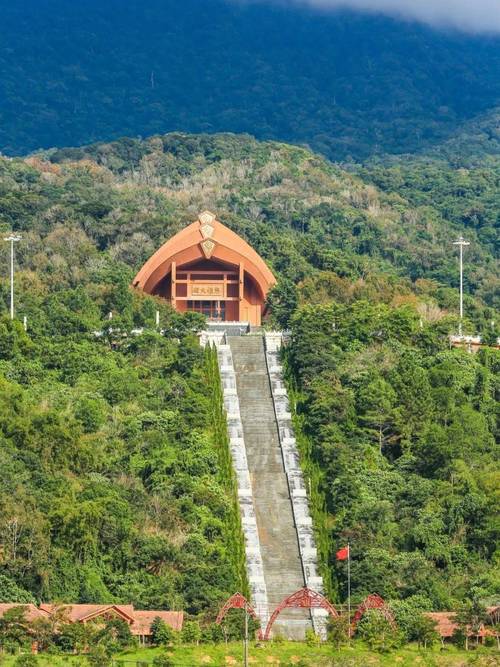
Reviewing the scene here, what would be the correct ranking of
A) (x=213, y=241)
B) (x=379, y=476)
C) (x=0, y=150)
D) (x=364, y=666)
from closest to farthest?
(x=364, y=666) < (x=379, y=476) < (x=213, y=241) < (x=0, y=150)

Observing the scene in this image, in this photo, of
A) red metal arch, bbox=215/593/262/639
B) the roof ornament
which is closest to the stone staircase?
red metal arch, bbox=215/593/262/639

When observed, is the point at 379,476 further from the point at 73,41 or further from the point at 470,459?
the point at 73,41

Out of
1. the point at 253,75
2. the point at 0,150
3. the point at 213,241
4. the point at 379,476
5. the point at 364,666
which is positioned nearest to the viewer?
the point at 364,666

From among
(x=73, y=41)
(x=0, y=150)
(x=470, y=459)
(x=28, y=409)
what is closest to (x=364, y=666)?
(x=470, y=459)

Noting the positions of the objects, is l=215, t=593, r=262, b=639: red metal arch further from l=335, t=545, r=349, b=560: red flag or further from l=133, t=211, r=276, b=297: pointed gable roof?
l=133, t=211, r=276, b=297: pointed gable roof

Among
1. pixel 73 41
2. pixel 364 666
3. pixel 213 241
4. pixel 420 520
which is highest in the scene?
pixel 73 41

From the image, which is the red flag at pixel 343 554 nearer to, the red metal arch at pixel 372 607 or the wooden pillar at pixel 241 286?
the red metal arch at pixel 372 607
